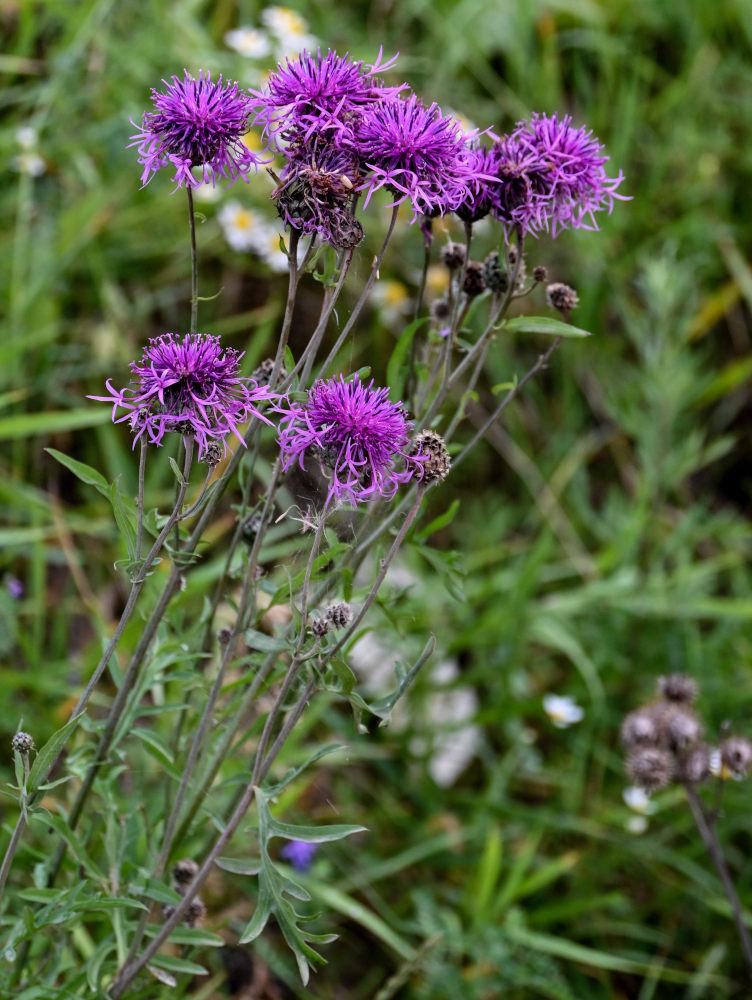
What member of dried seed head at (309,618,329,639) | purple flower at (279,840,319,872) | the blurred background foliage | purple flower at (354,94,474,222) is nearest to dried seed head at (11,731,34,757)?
dried seed head at (309,618,329,639)

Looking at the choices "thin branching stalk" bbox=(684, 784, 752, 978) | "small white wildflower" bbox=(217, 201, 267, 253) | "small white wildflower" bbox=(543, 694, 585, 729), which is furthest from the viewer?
"small white wildflower" bbox=(217, 201, 267, 253)

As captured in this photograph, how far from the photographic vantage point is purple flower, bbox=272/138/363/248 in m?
1.15

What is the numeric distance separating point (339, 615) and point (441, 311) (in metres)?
0.57

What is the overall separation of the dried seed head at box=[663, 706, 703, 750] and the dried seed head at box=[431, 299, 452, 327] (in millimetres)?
818

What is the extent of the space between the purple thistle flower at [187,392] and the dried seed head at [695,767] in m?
1.11

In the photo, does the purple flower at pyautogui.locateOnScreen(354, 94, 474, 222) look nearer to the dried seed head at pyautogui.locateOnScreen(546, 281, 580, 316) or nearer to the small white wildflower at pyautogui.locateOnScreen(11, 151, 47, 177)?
the dried seed head at pyautogui.locateOnScreen(546, 281, 580, 316)

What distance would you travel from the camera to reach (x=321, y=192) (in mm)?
1146

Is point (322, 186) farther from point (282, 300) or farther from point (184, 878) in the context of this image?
point (282, 300)

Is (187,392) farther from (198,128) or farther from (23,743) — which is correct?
(23,743)

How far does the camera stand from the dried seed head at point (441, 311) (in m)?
1.61

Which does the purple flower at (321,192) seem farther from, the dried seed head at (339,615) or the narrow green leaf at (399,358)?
the dried seed head at (339,615)

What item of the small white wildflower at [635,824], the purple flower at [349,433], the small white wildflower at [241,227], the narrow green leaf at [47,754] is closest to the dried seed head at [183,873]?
the narrow green leaf at [47,754]

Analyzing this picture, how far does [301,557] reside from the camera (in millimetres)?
1466

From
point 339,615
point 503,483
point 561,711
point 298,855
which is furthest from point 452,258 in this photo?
point 503,483
